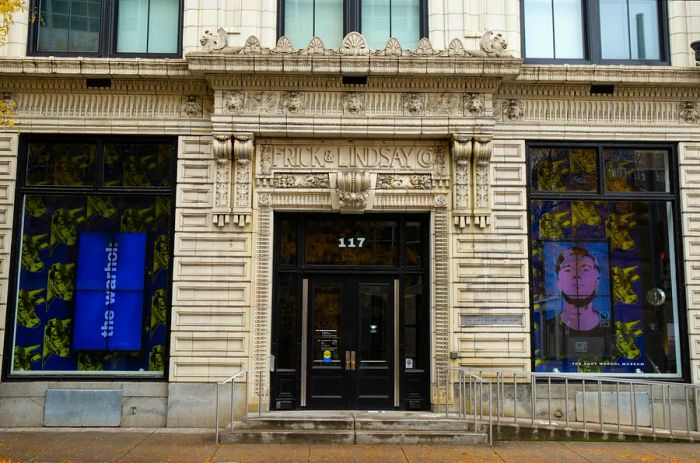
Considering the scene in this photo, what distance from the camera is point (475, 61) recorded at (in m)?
11.8

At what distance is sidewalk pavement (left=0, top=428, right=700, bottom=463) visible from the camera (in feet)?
30.7

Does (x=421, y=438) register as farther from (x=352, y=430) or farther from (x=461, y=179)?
(x=461, y=179)

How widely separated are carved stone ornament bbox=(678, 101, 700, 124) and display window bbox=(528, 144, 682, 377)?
664 mm

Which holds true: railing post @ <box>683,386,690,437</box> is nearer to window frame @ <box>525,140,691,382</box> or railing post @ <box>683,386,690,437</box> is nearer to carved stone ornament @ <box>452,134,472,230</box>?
window frame @ <box>525,140,691,382</box>

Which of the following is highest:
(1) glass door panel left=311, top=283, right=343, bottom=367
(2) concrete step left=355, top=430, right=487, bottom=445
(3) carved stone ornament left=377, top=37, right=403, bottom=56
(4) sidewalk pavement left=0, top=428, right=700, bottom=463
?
(3) carved stone ornament left=377, top=37, right=403, bottom=56

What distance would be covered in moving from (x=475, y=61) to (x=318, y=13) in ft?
10.9

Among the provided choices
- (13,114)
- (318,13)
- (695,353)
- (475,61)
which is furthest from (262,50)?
(695,353)

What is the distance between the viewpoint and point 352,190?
1205 cm

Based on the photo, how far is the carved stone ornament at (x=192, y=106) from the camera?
40.7 ft

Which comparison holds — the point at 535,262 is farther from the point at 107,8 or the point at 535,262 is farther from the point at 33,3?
the point at 33,3

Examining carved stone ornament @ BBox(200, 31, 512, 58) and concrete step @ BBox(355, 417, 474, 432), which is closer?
concrete step @ BBox(355, 417, 474, 432)

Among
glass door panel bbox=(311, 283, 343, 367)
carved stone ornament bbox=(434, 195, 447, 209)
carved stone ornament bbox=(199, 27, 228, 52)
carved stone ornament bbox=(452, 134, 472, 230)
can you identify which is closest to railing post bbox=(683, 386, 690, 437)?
carved stone ornament bbox=(452, 134, 472, 230)

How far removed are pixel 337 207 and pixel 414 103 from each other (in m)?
2.39

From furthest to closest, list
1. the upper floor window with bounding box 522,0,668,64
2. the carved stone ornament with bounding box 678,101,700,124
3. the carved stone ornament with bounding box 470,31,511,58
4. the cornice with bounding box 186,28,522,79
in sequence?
the upper floor window with bounding box 522,0,668,64
the carved stone ornament with bounding box 678,101,700,124
the carved stone ornament with bounding box 470,31,511,58
the cornice with bounding box 186,28,522,79
